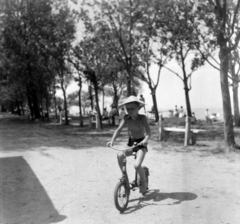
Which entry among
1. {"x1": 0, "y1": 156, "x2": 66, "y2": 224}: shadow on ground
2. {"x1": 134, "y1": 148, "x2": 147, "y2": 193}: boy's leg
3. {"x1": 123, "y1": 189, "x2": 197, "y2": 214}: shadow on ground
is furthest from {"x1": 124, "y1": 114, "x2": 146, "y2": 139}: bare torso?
{"x1": 0, "y1": 156, "x2": 66, "y2": 224}: shadow on ground

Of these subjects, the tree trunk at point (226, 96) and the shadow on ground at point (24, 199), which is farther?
the tree trunk at point (226, 96)

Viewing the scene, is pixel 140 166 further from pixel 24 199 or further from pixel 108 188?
pixel 24 199

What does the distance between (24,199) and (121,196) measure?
6.40ft

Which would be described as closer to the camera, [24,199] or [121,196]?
[121,196]

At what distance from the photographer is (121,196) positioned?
15.2ft

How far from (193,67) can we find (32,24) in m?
12.9

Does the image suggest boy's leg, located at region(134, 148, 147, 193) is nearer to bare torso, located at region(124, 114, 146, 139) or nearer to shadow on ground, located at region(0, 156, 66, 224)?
bare torso, located at region(124, 114, 146, 139)

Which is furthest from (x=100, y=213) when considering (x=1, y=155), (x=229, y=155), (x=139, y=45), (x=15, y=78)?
(x=15, y=78)

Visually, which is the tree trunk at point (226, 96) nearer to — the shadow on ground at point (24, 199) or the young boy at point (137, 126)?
the young boy at point (137, 126)

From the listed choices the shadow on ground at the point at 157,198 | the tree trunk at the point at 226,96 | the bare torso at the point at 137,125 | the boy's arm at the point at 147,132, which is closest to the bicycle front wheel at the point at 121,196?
the shadow on ground at the point at 157,198

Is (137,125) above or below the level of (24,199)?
above

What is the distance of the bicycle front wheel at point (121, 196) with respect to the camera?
4.44 m

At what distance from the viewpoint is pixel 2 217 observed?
4.73 metres

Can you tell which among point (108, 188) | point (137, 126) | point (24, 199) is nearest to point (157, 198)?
point (108, 188)
